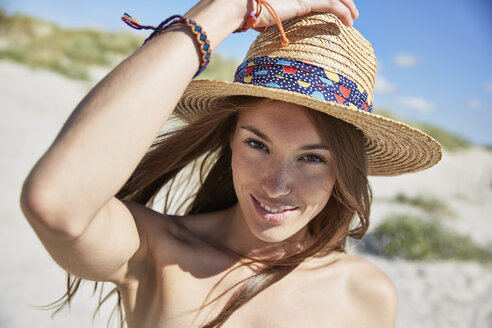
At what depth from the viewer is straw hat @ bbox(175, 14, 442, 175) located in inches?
53.7

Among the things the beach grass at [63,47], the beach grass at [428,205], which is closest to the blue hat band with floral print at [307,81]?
the beach grass at [428,205]

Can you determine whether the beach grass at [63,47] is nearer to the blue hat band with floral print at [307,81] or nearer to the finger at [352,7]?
the finger at [352,7]

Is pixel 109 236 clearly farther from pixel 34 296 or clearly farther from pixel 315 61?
pixel 34 296

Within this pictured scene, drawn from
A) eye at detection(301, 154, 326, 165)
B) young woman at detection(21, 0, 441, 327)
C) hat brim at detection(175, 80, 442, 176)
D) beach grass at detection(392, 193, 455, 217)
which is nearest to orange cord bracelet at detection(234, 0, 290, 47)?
young woman at detection(21, 0, 441, 327)

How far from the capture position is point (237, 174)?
1568 millimetres

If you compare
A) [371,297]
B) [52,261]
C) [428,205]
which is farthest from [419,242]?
[52,261]

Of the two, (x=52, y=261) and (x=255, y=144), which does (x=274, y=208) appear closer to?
(x=255, y=144)

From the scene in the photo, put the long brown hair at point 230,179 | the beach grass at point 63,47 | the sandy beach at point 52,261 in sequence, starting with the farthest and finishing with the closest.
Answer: the beach grass at point 63,47 → the sandy beach at point 52,261 → the long brown hair at point 230,179

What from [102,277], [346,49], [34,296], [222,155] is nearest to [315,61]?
[346,49]

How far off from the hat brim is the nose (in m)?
0.25

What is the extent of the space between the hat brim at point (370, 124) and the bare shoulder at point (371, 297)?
55 cm

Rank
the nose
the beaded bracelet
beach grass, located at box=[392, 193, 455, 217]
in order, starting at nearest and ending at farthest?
the beaded bracelet < the nose < beach grass, located at box=[392, 193, 455, 217]

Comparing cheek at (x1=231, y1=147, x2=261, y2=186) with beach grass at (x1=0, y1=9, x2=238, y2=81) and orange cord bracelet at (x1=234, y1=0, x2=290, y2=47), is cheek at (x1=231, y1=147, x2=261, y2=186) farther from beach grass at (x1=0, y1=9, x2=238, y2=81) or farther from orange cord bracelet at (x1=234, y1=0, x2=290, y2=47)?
beach grass at (x1=0, y1=9, x2=238, y2=81)

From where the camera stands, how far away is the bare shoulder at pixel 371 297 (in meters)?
1.82
